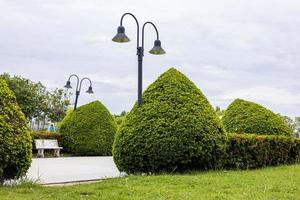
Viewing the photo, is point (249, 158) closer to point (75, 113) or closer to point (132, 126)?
point (132, 126)

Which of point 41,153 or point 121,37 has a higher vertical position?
point 121,37

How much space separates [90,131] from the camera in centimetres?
1762

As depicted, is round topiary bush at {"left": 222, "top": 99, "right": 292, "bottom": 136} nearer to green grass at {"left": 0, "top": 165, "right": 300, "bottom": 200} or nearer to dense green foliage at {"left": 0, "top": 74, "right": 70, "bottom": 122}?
green grass at {"left": 0, "top": 165, "right": 300, "bottom": 200}

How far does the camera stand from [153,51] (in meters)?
10.0

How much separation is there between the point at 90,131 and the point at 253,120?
22.6ft


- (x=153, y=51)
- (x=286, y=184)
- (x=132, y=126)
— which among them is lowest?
(x=286, y=184)

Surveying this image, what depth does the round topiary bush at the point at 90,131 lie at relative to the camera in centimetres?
1766

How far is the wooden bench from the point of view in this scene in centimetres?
1731

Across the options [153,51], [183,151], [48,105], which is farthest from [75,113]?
[48,105]

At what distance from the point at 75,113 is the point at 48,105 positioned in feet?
81.3

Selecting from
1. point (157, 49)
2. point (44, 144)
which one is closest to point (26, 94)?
point (44, 144)

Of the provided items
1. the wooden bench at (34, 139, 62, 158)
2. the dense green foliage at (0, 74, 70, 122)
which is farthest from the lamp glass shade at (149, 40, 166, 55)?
the dense green foliage at (0, 74, 70, 122)

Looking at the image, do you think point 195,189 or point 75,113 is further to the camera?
point 75,113

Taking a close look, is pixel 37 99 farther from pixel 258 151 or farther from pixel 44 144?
pixel 258 151
